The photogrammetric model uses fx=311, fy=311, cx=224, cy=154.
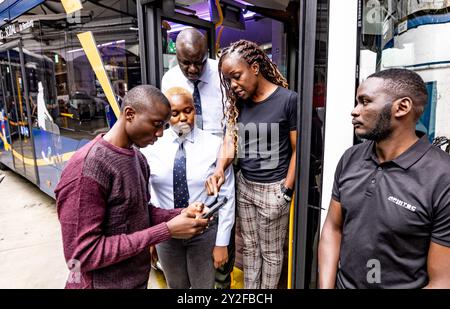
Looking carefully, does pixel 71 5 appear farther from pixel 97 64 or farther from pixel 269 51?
pixel 269 51

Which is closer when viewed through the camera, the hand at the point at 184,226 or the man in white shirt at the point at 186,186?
the hand at the point at 184,226

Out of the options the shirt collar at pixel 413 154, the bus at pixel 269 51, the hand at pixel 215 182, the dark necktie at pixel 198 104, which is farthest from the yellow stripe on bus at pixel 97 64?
the shirt collar at pixel 413 154

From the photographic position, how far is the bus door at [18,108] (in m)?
4.82

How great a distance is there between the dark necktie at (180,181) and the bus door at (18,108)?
414 centimetres

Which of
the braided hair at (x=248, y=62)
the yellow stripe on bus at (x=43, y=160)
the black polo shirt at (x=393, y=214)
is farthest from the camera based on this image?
the yellow stripe on bus at (x=43, y=160)

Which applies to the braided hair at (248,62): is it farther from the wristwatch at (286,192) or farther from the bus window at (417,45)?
the bus window at (417,45)

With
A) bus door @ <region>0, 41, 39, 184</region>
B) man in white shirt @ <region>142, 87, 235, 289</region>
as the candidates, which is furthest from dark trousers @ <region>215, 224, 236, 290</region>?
bus door @ <region>0, 41, 39, 184</region>

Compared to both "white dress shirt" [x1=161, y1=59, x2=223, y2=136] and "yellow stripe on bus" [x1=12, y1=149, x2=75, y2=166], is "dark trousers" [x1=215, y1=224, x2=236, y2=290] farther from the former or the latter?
"yellow stripe on bus" [x1=12, y1=149, x2=75, y2=166]

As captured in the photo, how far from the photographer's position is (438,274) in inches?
40.4

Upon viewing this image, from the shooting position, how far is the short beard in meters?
1.10

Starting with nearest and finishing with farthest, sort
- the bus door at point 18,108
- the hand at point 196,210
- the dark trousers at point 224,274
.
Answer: the hand at point 196,210
the dark trousers at point 224,274
the bus door at point 18,108

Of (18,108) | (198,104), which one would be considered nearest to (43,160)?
(18,108)


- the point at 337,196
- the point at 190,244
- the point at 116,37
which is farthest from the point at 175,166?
the point at 116,37

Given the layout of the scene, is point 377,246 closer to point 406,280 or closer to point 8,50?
point 406,280
